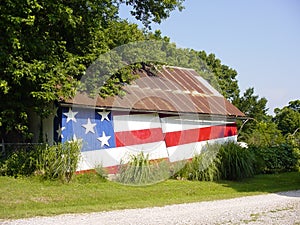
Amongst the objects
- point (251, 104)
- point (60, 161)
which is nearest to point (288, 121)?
point (251, 104)

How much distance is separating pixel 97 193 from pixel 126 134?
507cm

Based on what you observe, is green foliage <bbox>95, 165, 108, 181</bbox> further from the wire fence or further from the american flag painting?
the wire fence

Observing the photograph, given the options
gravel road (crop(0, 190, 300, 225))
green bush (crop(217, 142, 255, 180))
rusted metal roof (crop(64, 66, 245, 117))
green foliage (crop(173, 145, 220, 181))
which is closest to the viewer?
gravel road (crop(0, 190, 300, 225))

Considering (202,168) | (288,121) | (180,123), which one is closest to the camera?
(202,168)

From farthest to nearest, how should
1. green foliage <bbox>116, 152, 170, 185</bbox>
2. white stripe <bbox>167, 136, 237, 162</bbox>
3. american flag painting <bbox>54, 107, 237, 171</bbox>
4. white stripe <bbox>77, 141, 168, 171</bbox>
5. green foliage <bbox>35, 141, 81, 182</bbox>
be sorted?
white stripe <bbox>167, 136, 237, 162</bbox> < white stripe <bbox>77, 141, 168, 171</bbox> < american flag painting <bbox>54, 107, 237, 171</bbox> < green foliage <bbox>116, 152, 170, 185</bbox> < green foliage <bbox>35, 141, 81, 182</bbox>

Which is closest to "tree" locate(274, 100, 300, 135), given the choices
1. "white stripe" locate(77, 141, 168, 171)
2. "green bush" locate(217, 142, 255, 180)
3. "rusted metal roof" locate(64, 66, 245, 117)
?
"rusted metal roof" locate(64, 66, 245, 117)

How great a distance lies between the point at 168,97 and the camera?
63.9 feet

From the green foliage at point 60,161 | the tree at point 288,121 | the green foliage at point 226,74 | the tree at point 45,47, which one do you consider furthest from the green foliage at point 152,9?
the tree at point 288,121

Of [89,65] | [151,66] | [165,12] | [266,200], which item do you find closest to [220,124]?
[151,66]

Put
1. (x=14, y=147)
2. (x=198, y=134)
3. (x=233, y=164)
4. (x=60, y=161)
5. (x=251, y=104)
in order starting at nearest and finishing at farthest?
1. (x=60, y=161)
2. (x=14, y=147)
3. (x=233, y=164)
4. (x=198, y=134)
5. (x=251, y=104)

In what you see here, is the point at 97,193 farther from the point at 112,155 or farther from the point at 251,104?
the point at 251,104

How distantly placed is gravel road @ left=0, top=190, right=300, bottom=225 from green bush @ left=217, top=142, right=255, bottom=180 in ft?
18.8

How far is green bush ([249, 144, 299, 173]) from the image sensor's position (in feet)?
66.7

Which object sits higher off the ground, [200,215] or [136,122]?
[136,122]
